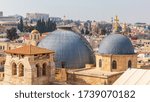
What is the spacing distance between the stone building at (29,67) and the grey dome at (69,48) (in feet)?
5.19

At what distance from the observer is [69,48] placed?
1091 cm

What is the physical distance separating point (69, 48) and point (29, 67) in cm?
262

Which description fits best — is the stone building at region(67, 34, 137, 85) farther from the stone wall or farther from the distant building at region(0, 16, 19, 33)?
the distant building at region(0, 16, 19, 33)

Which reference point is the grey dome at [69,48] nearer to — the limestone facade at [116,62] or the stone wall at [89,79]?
the stone wall at [89,79]

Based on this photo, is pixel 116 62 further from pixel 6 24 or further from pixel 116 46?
pixel 6 24

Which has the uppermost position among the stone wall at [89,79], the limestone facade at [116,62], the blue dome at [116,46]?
the blue dome at [116,46]

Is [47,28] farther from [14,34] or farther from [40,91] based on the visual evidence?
[40,91]

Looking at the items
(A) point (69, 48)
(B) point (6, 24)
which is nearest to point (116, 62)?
(A) point (69, 48)

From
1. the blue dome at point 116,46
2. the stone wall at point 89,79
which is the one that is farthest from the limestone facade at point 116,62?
the stone wall at point 89,79

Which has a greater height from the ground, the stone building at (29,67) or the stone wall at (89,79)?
the stone building at (29,67)

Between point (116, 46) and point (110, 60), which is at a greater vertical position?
point (116, 46)

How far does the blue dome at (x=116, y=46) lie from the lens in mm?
10469

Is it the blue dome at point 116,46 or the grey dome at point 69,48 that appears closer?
the blue dome at point 116,46

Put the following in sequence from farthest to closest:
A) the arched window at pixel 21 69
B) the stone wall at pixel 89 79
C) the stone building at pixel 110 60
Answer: the stone building at pixel 110 60 → the stone wall at pixel 89 79 → the arched window at pixel 21 69
